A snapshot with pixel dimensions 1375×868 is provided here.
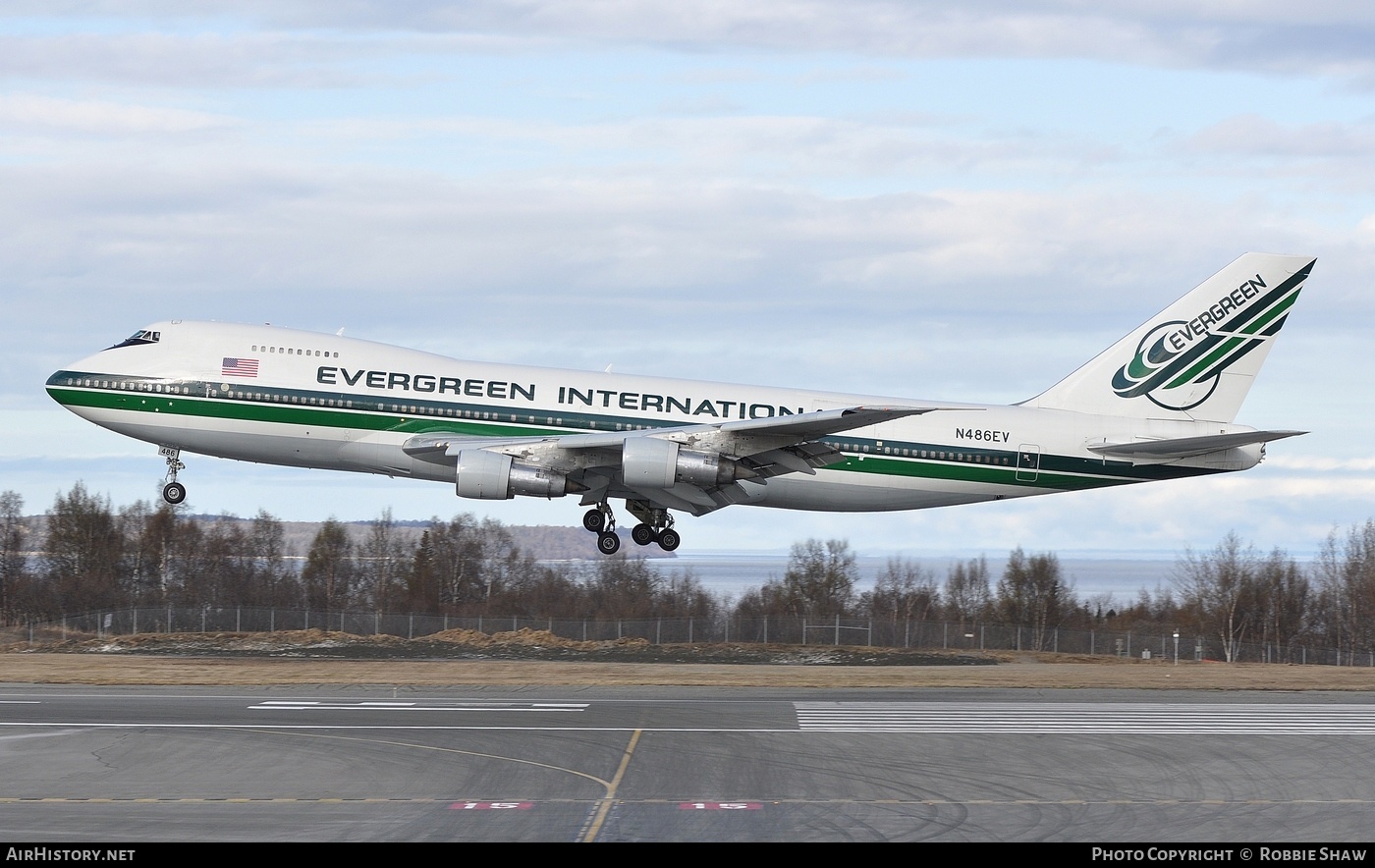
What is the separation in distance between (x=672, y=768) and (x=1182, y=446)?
72.3 feet

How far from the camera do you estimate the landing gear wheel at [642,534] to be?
139ft

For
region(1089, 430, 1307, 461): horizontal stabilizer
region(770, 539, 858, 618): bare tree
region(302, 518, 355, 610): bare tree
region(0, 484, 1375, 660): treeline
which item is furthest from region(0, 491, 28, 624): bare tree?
region(1089, 430, 1307, 461): horizontal stabilizer

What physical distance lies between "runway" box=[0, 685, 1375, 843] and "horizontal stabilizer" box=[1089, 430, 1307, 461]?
7406 mm

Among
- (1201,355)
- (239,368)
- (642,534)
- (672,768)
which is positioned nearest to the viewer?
(672,768)

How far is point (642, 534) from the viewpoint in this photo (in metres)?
42.6

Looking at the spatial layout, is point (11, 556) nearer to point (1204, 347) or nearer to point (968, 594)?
point (968, 594)

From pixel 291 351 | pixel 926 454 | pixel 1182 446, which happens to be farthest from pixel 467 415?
pixel 1182 446

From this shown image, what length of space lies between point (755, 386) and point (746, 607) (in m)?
45.4

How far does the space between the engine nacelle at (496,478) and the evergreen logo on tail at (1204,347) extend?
18522mm

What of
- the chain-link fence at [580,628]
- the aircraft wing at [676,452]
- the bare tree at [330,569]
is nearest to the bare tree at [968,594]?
the chain-link fence at [580,628]

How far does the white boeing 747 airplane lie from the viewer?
38281 millimetres

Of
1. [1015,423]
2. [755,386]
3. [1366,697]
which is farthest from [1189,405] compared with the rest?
[755,386]
